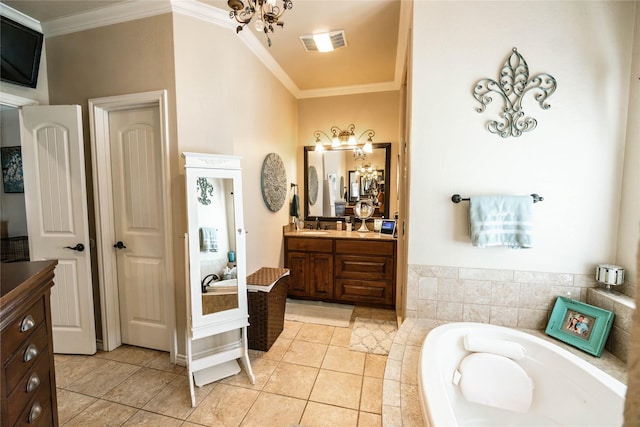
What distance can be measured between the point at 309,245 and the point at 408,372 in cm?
201

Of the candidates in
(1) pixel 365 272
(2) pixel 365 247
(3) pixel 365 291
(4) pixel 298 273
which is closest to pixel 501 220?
(2) pixel 365 247

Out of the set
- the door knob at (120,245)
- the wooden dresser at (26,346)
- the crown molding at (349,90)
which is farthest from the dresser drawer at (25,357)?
the crown molding at (349,90)

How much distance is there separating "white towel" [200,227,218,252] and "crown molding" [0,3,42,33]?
221 centimetres

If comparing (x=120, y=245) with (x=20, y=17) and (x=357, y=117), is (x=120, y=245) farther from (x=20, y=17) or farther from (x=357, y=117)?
(x=357, y=117)

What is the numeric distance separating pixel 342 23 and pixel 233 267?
88.2 inches

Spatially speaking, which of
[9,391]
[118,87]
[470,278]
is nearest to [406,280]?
[470,278]

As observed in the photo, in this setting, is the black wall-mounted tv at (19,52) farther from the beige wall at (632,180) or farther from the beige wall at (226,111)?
the beige wall at (632,180)

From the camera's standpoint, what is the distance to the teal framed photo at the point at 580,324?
4.84 ft

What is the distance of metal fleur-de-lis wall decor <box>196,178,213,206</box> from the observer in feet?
6.31

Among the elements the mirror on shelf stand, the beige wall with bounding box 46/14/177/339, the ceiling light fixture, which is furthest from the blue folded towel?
the beige wall with bounding box 46/14/177/339

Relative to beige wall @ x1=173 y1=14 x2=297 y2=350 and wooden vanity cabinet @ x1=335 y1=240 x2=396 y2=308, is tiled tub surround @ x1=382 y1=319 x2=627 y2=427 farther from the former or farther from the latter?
beige wall @ x1=173 y1=14 x2=297 y2=350

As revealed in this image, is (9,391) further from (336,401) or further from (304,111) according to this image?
(304,111)

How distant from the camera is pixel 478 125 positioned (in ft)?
5.86

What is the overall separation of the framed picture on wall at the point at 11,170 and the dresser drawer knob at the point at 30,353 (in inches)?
111
